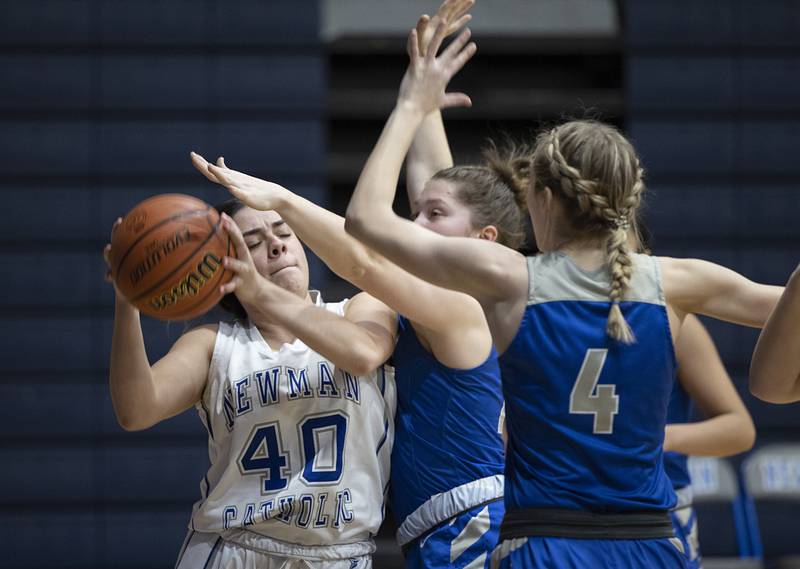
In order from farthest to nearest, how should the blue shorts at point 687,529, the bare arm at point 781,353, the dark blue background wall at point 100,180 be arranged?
the dark blue background wall at point 100,180, the blue shorts at point 687,529, the bare arm at point 781,353

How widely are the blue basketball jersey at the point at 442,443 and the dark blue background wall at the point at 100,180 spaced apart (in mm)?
3313

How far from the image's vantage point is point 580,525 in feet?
5.98

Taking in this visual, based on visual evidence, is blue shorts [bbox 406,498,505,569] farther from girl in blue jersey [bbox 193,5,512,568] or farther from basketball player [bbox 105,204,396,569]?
basketball player [bbox 105,204,396,569]

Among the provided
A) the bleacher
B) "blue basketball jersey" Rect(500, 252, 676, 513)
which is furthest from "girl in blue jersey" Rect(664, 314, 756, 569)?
the bleacher

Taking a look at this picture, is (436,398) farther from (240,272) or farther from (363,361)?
(240,272)

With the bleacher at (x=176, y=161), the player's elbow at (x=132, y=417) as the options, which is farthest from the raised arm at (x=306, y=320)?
the bleacher at (x=176, y=161)

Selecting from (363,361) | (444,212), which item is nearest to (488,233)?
(444,212)

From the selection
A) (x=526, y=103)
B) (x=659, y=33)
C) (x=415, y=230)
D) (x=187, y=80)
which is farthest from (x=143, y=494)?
(x=415, y=230)

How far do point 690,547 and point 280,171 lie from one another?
132 inches

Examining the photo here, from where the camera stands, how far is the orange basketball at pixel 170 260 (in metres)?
2.10

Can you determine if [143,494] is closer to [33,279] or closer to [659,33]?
[33,279]

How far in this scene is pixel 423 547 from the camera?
2.41 metres

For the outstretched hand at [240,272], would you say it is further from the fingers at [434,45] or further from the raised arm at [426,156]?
the raised arm at [426,156]

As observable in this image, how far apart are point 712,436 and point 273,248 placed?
1484mm
